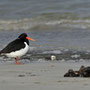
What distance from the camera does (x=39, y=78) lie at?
6176 mm

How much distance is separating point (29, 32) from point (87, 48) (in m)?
4.84

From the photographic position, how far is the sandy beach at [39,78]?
212 inches

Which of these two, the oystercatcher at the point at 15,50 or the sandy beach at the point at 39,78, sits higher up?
the oystercatcher at the point at 15,50

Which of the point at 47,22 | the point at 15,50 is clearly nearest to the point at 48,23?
the point at 47,22

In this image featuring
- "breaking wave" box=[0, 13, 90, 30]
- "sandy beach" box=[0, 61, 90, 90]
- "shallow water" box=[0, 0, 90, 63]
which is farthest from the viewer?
"breaking wave" box=[0, 13, 90, 30]

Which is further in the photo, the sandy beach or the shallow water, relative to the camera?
the shallow water

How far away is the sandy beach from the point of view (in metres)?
5.38

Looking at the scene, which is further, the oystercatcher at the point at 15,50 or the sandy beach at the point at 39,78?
the oystercatcher at the point at 15,50

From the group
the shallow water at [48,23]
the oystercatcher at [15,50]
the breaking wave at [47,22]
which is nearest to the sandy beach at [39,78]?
the oystercatcher at [15,50]

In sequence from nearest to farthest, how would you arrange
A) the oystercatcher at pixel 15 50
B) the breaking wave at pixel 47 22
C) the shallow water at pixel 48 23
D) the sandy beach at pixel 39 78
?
1. the sandy beach at pixel 39 78
2. the oystercatcher at pixel 15 50
3. the shallow water at pixel 48 23
4. the breaking wave at pixel 47 22

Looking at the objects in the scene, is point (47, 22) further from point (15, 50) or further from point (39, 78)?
point (39, 78)

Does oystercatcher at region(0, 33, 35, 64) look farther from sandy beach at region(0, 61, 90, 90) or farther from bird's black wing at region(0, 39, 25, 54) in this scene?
sandy beach at region(0, 61, 90, 90)

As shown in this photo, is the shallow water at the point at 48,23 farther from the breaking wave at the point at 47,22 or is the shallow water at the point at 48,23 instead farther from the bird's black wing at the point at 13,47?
the bird's black wing at the point at 13,47

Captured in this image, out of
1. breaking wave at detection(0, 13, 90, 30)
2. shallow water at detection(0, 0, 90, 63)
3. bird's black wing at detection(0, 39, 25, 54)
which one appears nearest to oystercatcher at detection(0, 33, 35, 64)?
bird's black wing at detection(0, 39, 25, 54)
